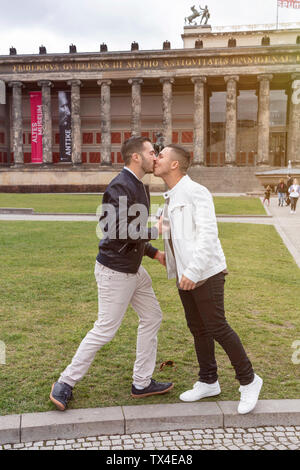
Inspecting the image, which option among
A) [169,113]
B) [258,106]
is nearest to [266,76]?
[258,106]

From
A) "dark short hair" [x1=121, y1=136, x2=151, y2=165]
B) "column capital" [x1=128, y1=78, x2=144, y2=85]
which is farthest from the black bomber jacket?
"column capital" [x1=128, y1=78, x2=144, y2=85]

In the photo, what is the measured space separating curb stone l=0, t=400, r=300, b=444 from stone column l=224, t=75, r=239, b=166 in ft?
164

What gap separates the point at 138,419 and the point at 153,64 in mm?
52495

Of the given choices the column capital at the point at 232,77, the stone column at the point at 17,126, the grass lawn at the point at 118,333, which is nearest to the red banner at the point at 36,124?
the stone column at the point at 17,126

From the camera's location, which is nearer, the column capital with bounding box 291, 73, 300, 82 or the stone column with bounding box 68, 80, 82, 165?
the column capital with bounding box 291, 73, 300, 82

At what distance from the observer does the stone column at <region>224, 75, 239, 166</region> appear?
52750mm

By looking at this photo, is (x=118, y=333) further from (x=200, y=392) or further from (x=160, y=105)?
(x=160, y=105)

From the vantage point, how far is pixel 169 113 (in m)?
53.8

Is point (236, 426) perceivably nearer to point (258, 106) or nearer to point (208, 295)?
point (208, 295)

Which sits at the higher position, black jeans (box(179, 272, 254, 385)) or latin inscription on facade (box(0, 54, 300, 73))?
latin inscription on facade (box(0, 54, 300, 73))

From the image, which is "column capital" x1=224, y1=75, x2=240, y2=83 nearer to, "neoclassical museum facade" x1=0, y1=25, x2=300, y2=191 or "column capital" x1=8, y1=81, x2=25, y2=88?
"neoclassical museum facade" x1=0, y1=25, x2=300, y2=191

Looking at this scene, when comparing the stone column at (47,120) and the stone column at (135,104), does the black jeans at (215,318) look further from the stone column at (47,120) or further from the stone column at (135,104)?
the stone column at (47,120)

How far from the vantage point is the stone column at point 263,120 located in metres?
52.5

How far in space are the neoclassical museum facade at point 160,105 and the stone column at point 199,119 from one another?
104 millimetres
